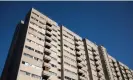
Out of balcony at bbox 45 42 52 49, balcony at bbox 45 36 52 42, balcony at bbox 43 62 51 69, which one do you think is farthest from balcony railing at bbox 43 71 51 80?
balcony at bbox 45 36 52 42

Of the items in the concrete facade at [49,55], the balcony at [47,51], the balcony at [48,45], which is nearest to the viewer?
the concrete facade at [49,55]

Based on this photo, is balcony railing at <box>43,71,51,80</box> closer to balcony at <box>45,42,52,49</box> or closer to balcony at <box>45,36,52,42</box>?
balcony at <box>45,42,52,49</box>

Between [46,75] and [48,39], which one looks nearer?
[46,75]

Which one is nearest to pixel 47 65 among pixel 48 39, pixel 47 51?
pixel 47 51

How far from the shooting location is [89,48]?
212 feet

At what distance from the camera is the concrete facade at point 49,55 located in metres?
36.5

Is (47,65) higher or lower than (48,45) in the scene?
lower

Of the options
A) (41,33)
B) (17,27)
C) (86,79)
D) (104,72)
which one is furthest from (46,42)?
(104,72)

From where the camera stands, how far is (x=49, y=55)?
4303 centimetres

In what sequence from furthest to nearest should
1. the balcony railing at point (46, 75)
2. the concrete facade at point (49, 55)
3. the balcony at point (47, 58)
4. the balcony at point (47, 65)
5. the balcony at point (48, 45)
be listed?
1. the balcony at point (48, 45)
2. the balcony at point (47, 58)
3. the balcony at point (47, 65)
4. the balcony railing at point (46, 75)
5. the concrete facade at point (49, 55)

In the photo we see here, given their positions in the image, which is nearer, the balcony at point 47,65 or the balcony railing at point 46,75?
the balcony railing at point 46,75

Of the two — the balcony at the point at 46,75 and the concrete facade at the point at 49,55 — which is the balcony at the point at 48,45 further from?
the balcony at the point at 46,75

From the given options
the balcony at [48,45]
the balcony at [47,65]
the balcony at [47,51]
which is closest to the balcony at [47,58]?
the balcony at [47,65]

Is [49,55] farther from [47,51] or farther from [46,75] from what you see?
[46,75]
